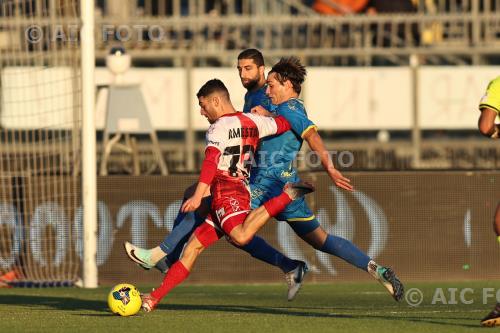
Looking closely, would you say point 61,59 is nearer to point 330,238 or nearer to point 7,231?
point 7,231

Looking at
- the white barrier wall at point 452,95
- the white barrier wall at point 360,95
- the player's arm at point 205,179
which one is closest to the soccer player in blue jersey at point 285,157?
the player's arm at point 205,179

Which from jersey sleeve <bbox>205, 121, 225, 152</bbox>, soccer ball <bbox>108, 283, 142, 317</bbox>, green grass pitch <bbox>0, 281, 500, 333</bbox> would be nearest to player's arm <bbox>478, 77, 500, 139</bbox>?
green grass pitch <bbox>0, 281, 500, 333</bbox>

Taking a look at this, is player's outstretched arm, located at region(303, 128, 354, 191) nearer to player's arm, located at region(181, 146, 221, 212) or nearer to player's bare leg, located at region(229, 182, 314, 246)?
player's bare leg, located at region(229, 182, 314, 246)

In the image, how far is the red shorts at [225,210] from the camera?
32.8 ft

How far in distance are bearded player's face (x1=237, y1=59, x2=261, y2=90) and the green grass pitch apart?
1962mm

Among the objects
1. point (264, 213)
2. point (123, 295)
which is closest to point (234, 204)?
point (264, 213)

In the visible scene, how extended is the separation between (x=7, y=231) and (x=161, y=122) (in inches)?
126

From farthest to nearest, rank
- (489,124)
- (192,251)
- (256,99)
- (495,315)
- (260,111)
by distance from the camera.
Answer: (256,99) < (260,111) < (192,251) < (495,315) < (489,124)

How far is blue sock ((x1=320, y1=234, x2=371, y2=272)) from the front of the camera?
10586 millimetres

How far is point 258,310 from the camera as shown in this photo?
434 inches

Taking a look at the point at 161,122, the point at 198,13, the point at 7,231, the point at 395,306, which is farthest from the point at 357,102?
the point at 395,306

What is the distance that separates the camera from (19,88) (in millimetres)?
16094

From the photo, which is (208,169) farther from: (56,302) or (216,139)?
(56,302)

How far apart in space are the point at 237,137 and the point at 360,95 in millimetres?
7550
